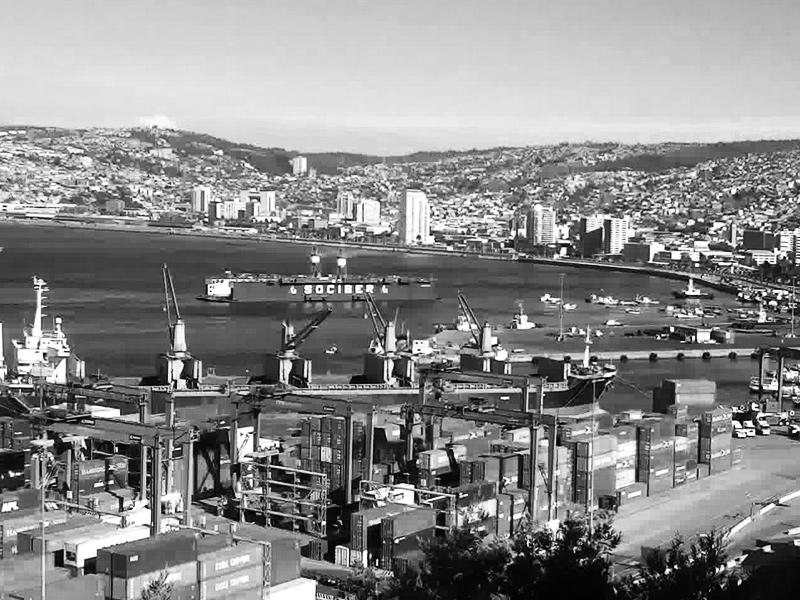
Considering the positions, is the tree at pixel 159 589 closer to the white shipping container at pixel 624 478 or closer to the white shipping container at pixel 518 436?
the white shipping container at pixel 518 436

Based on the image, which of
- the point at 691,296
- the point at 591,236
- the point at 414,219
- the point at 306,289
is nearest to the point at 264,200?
the point at 414,219

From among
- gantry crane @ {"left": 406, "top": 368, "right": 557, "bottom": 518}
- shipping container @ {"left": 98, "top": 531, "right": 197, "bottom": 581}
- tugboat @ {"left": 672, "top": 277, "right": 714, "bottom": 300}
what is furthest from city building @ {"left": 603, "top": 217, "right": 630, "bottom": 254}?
shipping container @ {"left": 98, "top": 531, "right": 197, "bottom": 581}

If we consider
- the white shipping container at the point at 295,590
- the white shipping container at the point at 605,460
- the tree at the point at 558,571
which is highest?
the tree at the point at 558,571

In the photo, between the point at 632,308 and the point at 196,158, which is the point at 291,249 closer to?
the point at 632,308

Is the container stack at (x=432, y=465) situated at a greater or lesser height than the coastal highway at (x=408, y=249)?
greater

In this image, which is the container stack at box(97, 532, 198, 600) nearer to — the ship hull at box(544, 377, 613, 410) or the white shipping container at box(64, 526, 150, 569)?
the white shipping container at box(64, 526, 150, 569)

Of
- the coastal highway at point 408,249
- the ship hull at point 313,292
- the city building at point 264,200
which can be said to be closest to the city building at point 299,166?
the city building at point 264,200
